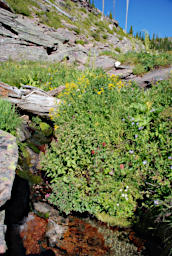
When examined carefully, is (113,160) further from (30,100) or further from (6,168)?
(30,100)

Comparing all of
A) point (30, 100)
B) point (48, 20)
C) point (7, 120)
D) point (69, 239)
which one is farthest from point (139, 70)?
point (48, 20)

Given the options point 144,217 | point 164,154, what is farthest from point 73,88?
point 144,217

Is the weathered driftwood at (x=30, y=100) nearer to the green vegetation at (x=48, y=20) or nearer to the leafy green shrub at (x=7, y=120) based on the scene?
the leafy green shrub at (x=7, y=120)

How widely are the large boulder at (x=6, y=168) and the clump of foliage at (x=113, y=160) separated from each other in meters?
0.89

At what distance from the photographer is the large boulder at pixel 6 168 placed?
1.79 m

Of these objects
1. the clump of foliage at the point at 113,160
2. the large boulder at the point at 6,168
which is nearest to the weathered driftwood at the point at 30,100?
the clump of foliage at the point at 113,160

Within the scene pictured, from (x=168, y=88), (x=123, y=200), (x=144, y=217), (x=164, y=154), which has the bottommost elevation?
(x=144, y=217)

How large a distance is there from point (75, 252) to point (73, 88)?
381 centimetres

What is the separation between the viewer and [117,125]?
3.44m

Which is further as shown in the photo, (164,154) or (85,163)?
(85,163)

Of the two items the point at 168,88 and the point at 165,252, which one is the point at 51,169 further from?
the point at 168,88

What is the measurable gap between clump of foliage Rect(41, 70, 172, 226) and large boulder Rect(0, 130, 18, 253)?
0.89 m

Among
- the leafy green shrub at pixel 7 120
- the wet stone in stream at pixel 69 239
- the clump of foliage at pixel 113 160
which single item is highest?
the leafy green shrub at pixel 7 120

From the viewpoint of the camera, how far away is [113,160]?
3086 mm
